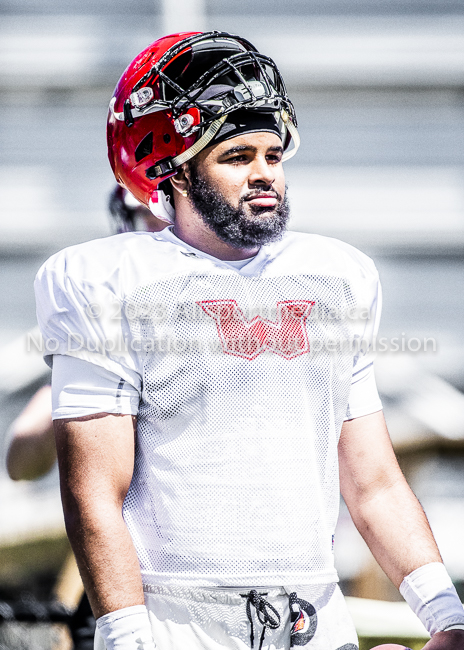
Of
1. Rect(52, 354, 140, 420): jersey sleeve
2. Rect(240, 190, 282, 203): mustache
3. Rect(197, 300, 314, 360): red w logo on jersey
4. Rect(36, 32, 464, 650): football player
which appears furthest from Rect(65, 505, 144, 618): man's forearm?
Rect(240, 190, 282, 203): mustache

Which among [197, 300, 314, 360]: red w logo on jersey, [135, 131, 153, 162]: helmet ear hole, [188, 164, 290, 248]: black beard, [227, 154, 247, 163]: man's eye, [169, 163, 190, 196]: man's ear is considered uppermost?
[135, 131, 153, 162]: helmet ear hole

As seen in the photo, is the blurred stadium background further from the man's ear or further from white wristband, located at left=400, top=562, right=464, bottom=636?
white wristband, located at left=400, top=562, right=464, bottom=636

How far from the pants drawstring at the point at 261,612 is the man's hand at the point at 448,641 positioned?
0.82ft

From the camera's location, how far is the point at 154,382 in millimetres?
1205

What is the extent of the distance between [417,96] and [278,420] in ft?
8.90

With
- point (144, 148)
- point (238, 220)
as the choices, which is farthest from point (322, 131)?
point (238, 220)

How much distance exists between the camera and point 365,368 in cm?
142

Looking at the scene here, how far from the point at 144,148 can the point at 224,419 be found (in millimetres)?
600

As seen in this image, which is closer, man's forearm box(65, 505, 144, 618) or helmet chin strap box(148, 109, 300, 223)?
man's forearm box(65, 505, 144, 618)

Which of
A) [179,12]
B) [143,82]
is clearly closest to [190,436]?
[143,82]

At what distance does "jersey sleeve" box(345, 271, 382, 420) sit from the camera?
54.6 inches

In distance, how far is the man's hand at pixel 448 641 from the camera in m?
1.16

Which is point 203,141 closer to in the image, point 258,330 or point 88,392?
point 258,330

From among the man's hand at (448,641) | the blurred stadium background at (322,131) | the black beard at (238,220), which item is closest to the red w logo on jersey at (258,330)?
the black beard at (238,220)
